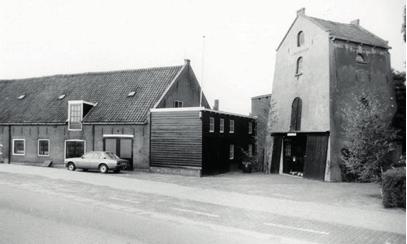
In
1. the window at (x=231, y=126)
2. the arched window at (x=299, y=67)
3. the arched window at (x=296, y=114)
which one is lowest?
the window at (x=231, y=126)

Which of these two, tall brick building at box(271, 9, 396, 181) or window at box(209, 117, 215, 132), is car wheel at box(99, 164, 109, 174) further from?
tall brick building at box(271, 9, 396, 181)

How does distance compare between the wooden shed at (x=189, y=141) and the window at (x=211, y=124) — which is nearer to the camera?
the wooden shed at (x=189, y=141)

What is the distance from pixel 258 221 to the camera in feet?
34.1

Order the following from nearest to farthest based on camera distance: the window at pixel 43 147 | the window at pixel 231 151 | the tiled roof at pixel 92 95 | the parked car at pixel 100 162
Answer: the parked car at pixel 100 162
the tiled roof at pixel 92 95
the window at pixel 231 151
the window at pixel 43 147

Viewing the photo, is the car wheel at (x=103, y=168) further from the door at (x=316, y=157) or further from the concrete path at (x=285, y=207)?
the door at (x=316, y=157)

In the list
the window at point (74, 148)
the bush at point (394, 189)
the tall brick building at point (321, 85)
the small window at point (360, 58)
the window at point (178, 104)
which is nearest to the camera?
the bush at point (394, 189)

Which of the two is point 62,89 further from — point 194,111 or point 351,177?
point 351,177

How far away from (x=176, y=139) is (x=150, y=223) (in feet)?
46.0

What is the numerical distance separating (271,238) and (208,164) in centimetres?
1499

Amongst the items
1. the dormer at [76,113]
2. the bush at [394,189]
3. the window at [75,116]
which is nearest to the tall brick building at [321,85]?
the bush at [394,189]

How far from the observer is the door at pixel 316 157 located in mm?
21750

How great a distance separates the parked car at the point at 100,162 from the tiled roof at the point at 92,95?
306 cm

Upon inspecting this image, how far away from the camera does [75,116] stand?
2750cm

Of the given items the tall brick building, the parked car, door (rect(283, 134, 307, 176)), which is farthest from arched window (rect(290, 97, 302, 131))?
the parked car
